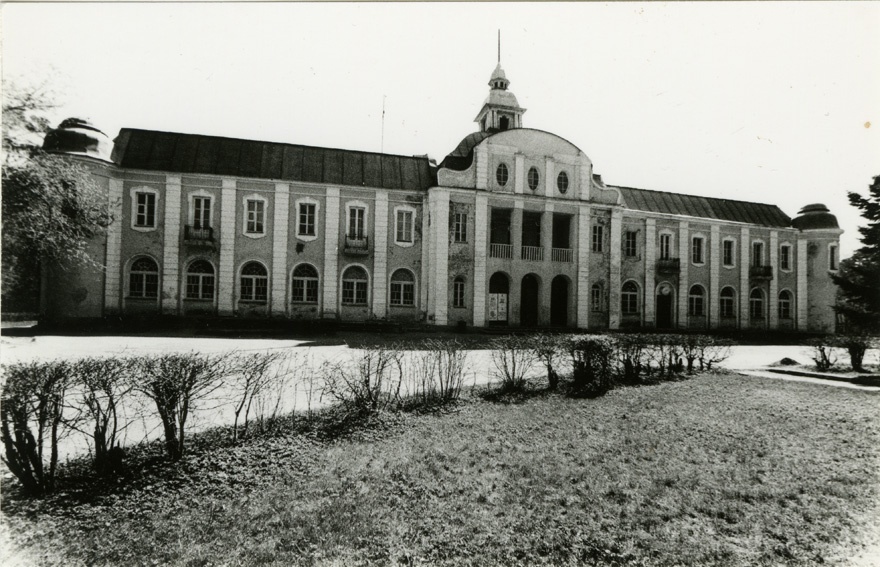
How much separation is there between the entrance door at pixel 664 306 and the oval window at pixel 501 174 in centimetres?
1357

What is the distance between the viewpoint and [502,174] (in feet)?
90.2

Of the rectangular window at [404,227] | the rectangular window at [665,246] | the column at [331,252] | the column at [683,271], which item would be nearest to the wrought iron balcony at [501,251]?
the rectangular window at [404,227]

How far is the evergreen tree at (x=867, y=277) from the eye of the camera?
1288 cm

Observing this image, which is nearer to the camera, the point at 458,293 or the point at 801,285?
the point at 458,293

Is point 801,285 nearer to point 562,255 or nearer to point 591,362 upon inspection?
point 562,255

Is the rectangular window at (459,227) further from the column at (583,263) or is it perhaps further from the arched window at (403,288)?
the column at (583,263)

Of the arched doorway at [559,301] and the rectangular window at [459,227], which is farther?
the arched doorway at [559,301]

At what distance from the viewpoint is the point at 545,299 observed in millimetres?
27828

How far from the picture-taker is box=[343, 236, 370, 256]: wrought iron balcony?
25938 millimetres

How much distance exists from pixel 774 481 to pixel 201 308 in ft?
80.6

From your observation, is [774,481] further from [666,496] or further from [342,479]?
[342,479]

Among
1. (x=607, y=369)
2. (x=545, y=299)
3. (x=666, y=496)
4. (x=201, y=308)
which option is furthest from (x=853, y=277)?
(x=201, y=308)

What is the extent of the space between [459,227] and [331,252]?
7.27 meters

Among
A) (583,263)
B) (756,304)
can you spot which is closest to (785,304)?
(756,304)
